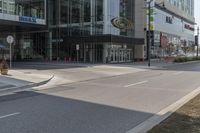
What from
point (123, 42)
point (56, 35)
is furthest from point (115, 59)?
point (56, 35)

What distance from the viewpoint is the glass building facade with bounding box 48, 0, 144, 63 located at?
182ft

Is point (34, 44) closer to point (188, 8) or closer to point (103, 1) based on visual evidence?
point (103, 1)

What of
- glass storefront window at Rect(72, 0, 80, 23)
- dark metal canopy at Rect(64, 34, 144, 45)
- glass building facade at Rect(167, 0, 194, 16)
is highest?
glass building facade at Rect(167, 0, 194, 16)

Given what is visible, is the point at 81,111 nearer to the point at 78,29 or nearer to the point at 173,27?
the point at 78,29

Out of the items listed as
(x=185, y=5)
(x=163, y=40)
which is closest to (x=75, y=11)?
(x=163, y=40)

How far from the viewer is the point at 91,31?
189ft

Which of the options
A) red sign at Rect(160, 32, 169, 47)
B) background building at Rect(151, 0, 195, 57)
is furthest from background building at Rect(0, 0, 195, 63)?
red sign at Rect(160, 32, 169, 47)

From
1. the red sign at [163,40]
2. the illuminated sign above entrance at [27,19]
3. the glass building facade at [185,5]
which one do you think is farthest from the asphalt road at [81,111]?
the glass building facade at [185,5]

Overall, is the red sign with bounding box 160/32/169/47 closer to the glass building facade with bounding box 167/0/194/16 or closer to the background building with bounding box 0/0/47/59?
the glass building facade with bounding box 167/0/194/16

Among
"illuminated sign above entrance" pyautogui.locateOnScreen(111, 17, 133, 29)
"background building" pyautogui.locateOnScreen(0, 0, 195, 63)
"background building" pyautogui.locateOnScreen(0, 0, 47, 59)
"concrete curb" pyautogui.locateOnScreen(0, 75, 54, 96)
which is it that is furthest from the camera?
"illuminated sign above entrance" pyautogui.locateOnScreen(111, 17, 133, 29)

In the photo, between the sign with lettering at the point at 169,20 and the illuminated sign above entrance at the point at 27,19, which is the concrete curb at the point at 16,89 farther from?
Answer: the sign with lettering at the point at 169,20

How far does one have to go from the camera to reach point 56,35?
6419 centimetres

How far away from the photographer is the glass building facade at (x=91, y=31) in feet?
182

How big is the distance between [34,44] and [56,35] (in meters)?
5.45
